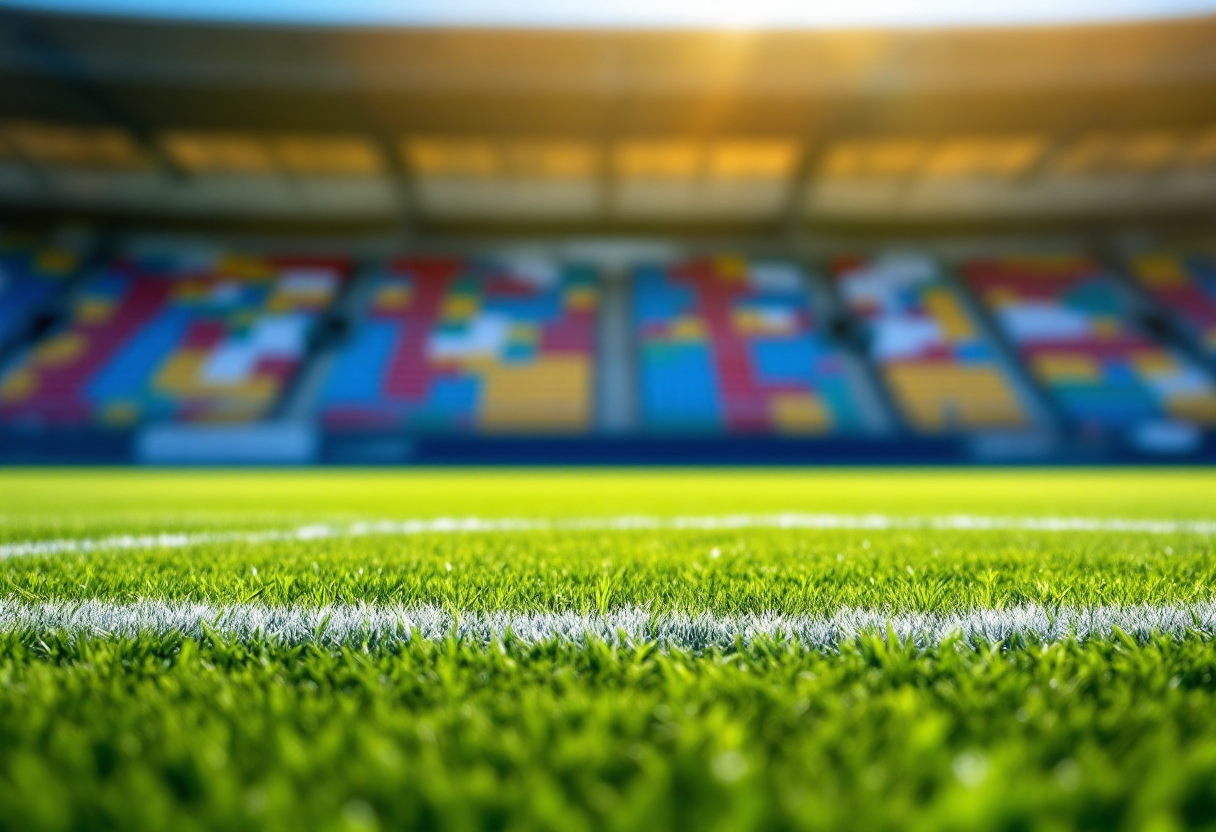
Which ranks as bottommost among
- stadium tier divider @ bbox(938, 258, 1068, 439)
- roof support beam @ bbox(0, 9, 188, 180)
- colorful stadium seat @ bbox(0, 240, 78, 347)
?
stadium tier divider @ bbox(938, 258, 1068, 439)

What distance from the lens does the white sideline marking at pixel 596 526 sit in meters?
2.70

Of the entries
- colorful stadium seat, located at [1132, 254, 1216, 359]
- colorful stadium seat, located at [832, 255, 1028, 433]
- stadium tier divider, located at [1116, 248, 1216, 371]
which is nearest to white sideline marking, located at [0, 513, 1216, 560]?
colorful stadium seat, located at [832, 255, 1028, 433]

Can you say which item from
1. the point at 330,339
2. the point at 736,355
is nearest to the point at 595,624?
the point at 736,355

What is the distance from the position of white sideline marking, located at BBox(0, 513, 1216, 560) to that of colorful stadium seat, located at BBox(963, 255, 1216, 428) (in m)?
14.3

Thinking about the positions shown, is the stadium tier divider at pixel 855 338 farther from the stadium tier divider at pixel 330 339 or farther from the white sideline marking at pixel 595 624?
the white sideline marking at pixel 595 624

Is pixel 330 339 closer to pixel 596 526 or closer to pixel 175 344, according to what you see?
pixel 175 344

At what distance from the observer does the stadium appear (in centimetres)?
72

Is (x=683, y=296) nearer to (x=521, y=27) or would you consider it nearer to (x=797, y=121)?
(x=797, y=121)

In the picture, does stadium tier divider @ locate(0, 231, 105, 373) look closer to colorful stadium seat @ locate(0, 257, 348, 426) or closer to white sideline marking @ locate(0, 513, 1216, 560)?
colorful stadium seat @ locate(0, 257, 348, 426)

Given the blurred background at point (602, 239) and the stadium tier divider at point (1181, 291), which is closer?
the blurred background at point (602, 239)

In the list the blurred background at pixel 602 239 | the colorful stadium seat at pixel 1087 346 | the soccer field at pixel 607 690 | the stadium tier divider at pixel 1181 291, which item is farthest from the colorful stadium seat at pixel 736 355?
the soccer field at pixel 607 690

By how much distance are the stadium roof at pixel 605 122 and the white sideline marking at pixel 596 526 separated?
14.4 m

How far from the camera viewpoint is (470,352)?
1870 centimetres

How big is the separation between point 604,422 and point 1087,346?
1209 centimetres
